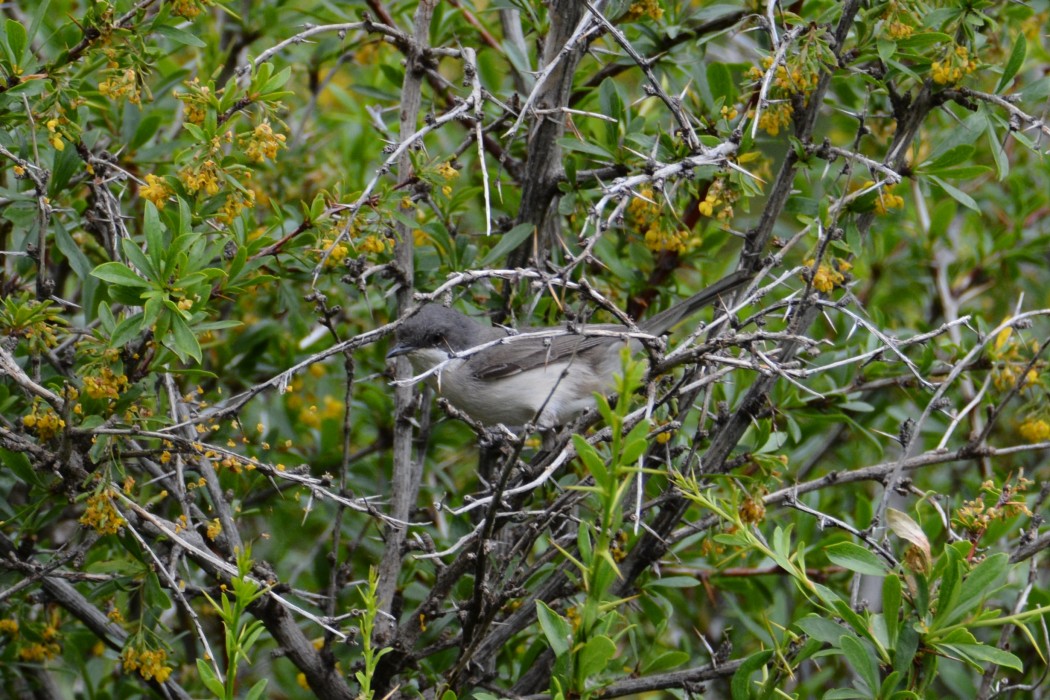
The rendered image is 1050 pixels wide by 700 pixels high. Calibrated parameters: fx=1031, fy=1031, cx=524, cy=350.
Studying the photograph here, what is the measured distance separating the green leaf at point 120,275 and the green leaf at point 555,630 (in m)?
1.47

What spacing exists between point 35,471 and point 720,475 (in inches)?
89.4

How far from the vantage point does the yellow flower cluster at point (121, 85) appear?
328cm

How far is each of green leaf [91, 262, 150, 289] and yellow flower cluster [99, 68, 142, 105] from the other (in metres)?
0.67

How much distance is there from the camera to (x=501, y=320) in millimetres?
4430

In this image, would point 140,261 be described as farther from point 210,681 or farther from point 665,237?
point 665,237

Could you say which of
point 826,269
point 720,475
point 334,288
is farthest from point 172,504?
point 826,269

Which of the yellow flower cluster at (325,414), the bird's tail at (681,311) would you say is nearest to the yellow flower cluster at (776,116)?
the bird's tail at (681,311)

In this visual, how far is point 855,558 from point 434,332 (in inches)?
101

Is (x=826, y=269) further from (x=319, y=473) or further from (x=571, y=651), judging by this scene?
(x=319, y=473)

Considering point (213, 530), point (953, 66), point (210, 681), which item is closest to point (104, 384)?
point (213, 530)

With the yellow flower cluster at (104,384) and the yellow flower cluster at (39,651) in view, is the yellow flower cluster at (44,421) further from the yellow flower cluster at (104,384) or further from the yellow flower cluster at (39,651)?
the yellow flower cluster at (39,651)

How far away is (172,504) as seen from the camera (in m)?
4.69

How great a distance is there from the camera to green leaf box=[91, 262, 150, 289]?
114 inches

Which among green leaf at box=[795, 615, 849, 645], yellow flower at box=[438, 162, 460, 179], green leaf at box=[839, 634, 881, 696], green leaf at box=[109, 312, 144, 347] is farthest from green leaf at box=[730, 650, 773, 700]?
green leaf at box=[109, 312, 144, 347]
